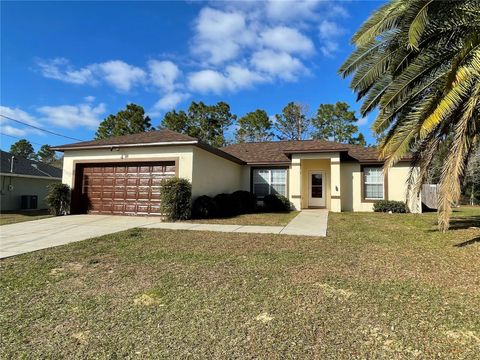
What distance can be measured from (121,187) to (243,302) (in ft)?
38.6

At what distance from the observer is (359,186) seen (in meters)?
17.1

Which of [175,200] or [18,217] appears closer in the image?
[175,200]

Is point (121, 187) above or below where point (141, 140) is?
below

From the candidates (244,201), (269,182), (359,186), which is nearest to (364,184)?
(359,186)

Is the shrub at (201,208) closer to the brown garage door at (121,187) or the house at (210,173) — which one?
the house at (210,173)

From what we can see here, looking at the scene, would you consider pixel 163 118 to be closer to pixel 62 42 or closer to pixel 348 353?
pixel 62 42

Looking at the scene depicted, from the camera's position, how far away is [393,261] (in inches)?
239

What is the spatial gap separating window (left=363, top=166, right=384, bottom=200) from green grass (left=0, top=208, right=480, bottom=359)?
9969 mm

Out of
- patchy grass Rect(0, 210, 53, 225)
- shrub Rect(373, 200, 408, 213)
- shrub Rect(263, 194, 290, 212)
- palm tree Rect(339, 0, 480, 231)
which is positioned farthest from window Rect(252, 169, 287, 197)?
patchy grass Rect(0, 210, 53, 225)

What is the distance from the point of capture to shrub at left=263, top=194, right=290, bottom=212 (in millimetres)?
17031

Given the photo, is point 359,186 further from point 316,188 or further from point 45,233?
point 45,233

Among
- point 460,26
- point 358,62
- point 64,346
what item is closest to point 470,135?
point 460,26

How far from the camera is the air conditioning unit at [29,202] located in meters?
21.4

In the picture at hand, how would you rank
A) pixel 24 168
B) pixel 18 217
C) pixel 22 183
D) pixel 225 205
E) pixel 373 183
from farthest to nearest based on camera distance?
pixel 24 168 < pixel 22 183 < pixel 373 183 < pixel 225 205 < pixel 18 217
